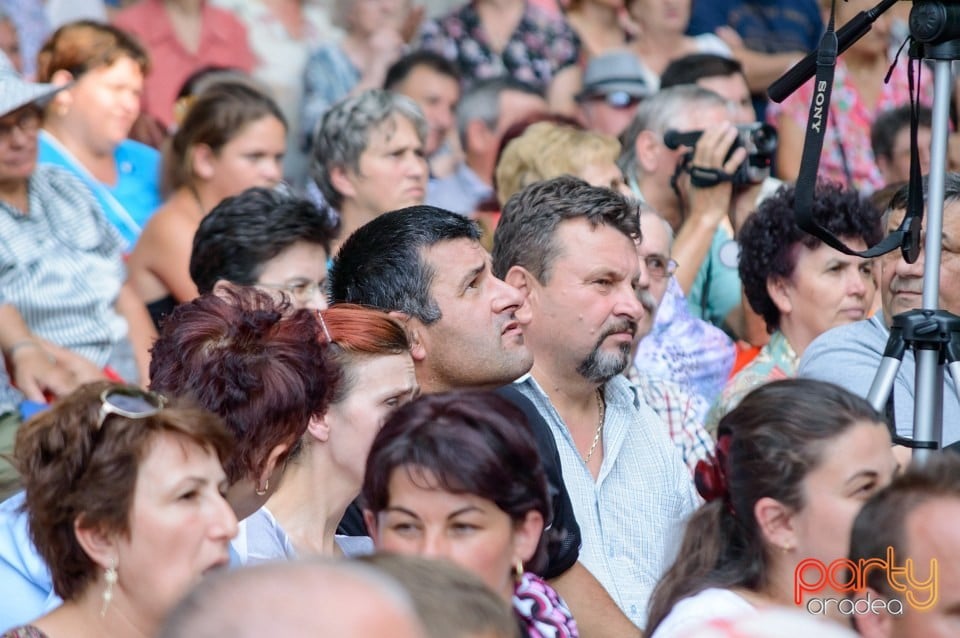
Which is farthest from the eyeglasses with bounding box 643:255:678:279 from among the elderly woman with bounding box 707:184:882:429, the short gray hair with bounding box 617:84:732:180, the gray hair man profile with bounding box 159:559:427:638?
the gray hair man profile with bounding box 159:559:427:638

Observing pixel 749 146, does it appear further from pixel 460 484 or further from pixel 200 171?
pixel 460 484

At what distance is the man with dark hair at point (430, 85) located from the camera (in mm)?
6465

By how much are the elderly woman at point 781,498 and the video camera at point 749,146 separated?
2642 mm

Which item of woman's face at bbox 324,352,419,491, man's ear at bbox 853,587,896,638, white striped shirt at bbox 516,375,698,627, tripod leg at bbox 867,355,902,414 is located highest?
woman's face at bbox 324,352,419,491

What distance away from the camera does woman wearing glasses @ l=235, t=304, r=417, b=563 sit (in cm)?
311

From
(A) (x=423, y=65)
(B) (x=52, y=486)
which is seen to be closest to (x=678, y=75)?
(A) (x=423, y=65)

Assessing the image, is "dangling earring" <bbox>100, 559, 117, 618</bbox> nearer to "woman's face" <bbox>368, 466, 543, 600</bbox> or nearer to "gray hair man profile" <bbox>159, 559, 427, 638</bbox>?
"woman's face" <bbox>368, 466, 543, 600</bbox>

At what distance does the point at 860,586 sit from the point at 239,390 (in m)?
1.25

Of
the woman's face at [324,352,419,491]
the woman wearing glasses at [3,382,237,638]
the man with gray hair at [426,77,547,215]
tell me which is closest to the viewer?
the woman wearing glasses at [3,382,237,638]

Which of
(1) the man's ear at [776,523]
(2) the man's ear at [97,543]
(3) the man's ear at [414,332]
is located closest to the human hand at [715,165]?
(3) the man's ear at [414,332]

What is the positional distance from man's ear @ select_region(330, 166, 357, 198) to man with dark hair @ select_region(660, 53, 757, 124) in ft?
5.39

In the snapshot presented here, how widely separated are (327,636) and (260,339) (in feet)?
5.78

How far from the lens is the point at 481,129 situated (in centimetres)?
647

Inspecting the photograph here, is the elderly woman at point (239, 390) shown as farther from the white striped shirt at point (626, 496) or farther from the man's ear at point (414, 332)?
the white striped shirt at point (626, 496)
